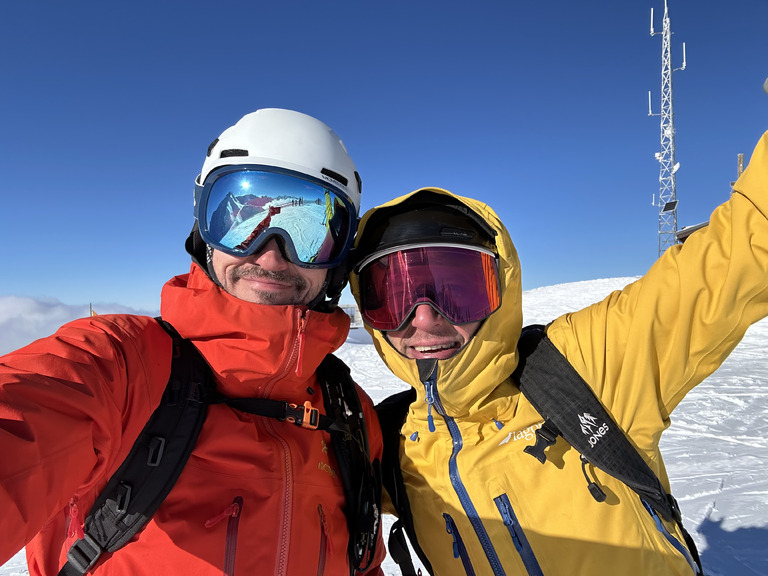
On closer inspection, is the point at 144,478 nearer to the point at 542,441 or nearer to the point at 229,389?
the point at 229,389

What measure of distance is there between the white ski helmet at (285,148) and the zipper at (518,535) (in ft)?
4.89

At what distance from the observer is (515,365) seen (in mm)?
1732

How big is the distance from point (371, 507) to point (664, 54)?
26.3 m

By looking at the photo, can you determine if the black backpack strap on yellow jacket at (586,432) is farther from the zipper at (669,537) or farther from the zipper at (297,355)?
the zipper at (297,355)

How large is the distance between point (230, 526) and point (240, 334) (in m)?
0.66

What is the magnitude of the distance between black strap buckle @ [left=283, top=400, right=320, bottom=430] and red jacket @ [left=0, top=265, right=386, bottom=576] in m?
0.04

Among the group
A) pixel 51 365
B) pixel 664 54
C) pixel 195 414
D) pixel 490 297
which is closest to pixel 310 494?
pixel 195 414

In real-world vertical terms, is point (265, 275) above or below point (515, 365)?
above

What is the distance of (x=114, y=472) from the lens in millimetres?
1306


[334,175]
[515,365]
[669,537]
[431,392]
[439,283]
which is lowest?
[669,537]

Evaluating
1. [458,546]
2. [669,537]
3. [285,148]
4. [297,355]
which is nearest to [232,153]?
[285,148]

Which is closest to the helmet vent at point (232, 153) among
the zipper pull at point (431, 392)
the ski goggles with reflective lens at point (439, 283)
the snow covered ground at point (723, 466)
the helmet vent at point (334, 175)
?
the helmet vent at point (334, 175)

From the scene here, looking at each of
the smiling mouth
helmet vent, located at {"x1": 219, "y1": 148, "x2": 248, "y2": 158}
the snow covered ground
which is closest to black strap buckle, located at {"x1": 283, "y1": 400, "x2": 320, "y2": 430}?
the smiling mouth

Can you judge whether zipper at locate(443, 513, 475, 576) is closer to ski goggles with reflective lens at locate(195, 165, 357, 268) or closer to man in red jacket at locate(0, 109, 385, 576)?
man in red jacket at locate(0, 109, 385, 576)
